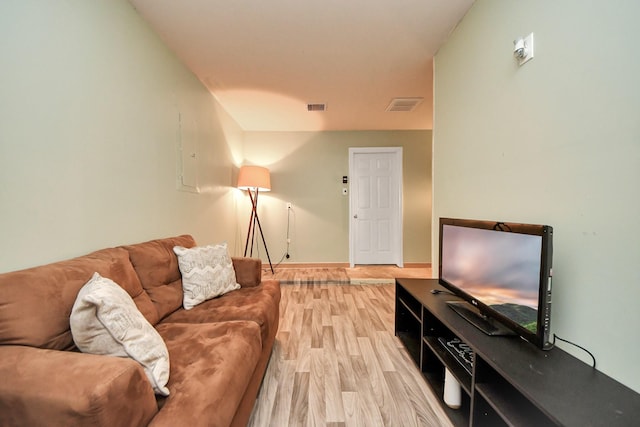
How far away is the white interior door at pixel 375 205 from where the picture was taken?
4496 mm

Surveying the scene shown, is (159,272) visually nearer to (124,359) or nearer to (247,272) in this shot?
(247,272)

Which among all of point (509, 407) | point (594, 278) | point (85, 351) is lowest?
point (509, 407)

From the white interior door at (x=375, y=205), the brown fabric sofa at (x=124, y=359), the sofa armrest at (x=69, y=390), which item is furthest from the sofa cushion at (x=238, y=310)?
the white interior door at (x=375, y=205)

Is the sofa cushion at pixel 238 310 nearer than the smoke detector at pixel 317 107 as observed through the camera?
Yes

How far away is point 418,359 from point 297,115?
330cm

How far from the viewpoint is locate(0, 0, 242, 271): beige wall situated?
1071mm

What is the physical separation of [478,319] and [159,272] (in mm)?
1899

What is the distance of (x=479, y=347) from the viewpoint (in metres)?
1.12

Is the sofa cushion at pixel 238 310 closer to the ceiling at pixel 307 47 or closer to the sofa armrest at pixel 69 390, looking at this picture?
the sofa armrest at pixel 69 390

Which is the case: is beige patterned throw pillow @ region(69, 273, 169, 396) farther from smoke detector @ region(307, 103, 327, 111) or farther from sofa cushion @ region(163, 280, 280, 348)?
smoke detector @ region(307, 103, 327, 111)

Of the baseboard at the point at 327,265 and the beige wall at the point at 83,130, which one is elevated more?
the beige wall at the point at 83,130

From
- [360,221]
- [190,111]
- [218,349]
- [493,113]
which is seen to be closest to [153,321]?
[218,349]

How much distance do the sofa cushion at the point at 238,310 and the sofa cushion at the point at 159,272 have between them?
0.10 metres

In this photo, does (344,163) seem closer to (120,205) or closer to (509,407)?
(120,205)
